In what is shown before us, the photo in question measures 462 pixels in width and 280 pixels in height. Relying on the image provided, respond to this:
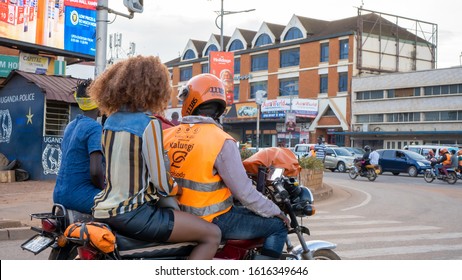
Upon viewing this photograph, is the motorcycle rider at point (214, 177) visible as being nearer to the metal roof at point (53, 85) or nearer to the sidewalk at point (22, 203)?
the sidewalk at point (22, 203)

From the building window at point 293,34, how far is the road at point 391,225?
42673mm

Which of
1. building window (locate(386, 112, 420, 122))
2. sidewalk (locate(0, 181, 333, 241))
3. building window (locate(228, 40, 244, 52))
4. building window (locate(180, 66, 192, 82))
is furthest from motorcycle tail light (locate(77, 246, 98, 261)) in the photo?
building window (locate(180, 66, 192, 82))

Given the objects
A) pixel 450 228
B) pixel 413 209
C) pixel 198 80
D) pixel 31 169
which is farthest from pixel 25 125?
pixel 198 80

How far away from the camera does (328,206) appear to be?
15.2 metres

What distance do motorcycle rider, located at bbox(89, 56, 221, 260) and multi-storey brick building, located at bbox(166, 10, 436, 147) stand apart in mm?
47223

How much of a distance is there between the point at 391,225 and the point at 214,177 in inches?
334

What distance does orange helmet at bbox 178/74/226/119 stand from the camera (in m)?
3.92

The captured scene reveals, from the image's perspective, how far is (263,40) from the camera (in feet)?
212

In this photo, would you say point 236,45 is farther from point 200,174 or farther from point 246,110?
point 200,174

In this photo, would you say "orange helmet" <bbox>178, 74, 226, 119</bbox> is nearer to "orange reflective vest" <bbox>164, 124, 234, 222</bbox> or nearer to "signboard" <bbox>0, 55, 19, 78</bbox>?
"orange reflective vest" <bbox>164, 124, 234, 222</bbox>

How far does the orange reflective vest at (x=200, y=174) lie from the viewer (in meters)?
3.65

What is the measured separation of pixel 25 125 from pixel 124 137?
15766mm
